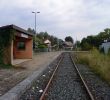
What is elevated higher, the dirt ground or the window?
the window

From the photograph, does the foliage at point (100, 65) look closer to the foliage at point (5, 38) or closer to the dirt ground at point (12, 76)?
the dirt ground at point (12, 76)

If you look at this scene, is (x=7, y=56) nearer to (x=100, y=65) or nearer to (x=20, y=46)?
(x=100, y=65)

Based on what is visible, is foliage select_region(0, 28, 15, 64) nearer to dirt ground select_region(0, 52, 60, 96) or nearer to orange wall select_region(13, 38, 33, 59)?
dirt ground select_region(0, 52, 60, 96)

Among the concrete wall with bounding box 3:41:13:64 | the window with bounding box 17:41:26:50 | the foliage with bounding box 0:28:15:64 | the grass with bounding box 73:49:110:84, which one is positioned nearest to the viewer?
the grass with bounding box 73:49:110:84

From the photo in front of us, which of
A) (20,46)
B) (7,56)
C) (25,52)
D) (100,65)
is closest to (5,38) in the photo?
(7,56)

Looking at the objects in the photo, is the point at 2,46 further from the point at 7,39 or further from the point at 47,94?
the point at 47,94

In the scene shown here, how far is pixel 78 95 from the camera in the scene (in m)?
12.8

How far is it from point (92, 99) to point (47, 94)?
237 centimetres

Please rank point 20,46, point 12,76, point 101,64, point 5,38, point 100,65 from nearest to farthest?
point 12,76, point 100,65, point 101,64, point 5,38, point 20,46

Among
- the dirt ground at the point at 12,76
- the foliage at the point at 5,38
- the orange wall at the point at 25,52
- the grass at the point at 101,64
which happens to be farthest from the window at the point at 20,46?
the dirt ground at the point at 12,76

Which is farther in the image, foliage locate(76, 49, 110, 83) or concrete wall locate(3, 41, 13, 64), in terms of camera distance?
concrete wall locate(3, 41, 13, 64)

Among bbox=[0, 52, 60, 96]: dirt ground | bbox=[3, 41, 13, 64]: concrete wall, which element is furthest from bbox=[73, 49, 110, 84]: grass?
bbox=[3, 41, 13, 64]: concrete wall

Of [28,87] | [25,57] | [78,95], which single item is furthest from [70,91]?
[25,57]

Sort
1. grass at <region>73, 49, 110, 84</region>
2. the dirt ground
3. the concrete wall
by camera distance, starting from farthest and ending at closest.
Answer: the concrete wall → grass at <region>73, 49, 110, 84</region> → the dirt ground
